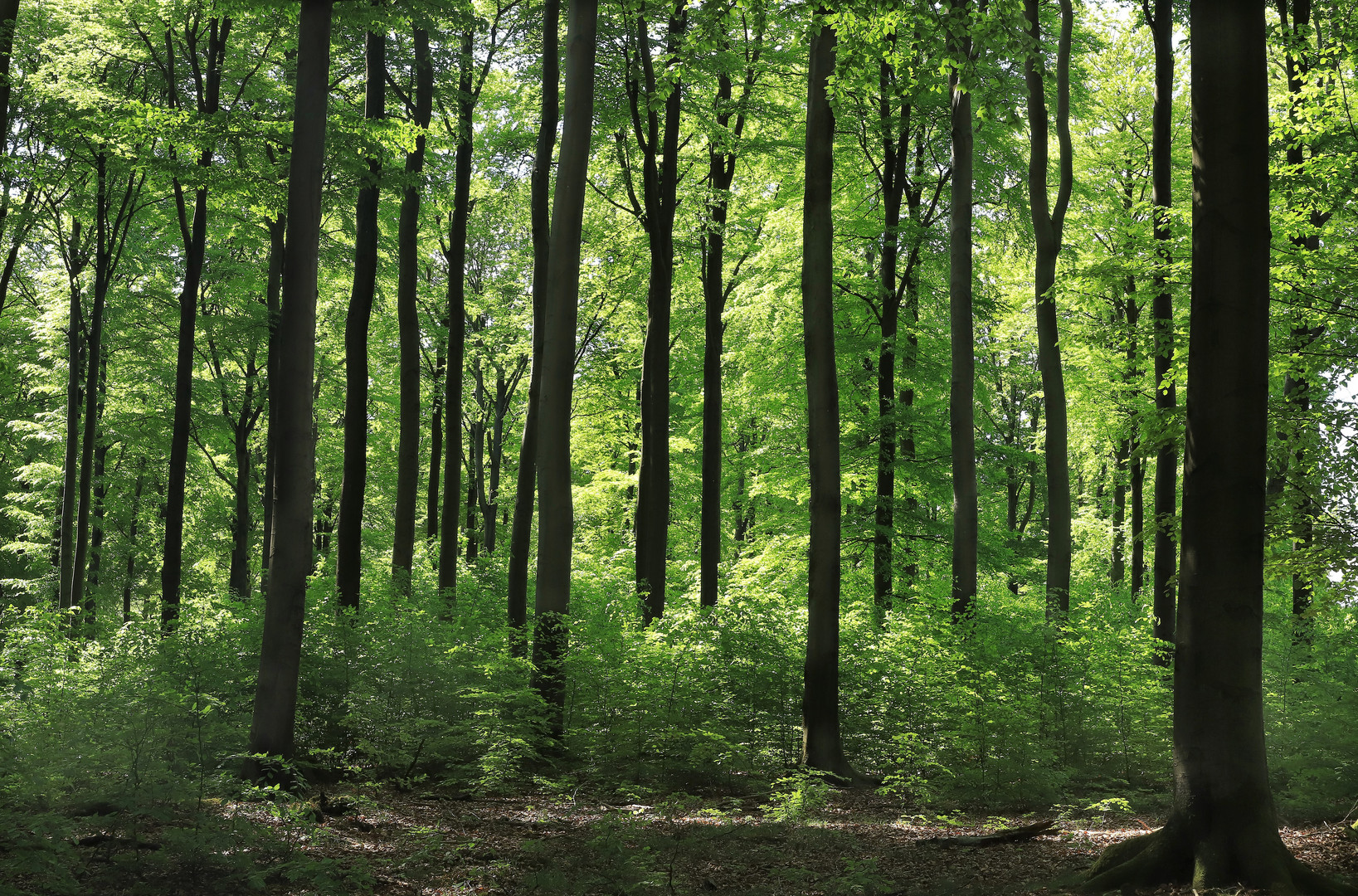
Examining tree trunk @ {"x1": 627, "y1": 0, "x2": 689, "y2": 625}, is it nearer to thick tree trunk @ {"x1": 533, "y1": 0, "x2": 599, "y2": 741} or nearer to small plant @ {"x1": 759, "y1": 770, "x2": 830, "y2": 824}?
thick tree trunk @ {"x1": 533, "y1": 0, "x2": 599, "y2": 741}

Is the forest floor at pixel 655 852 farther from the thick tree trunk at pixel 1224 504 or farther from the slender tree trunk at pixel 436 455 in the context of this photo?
the slender tree trunk at pixel 436 455

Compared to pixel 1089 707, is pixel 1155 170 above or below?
above

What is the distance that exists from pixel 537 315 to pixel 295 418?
601 centimetres

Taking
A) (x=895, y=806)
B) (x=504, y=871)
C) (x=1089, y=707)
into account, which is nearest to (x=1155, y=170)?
(x=1089, y=707)

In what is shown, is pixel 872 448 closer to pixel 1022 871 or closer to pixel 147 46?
pixel 1022 871

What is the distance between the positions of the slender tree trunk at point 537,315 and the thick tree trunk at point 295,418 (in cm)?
391

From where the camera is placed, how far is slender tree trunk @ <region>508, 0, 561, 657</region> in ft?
40.2

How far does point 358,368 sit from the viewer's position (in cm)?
1301

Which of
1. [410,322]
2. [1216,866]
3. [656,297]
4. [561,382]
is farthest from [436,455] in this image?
[1216,866]

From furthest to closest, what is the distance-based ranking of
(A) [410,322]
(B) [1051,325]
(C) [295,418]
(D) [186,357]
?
(D) [186,357]
(A) [410,322]
(B) [1051,325]
(C) [295,418]

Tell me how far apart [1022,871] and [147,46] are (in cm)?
1973

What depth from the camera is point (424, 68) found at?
16078mm

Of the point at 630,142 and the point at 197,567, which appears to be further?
the point at 197,567

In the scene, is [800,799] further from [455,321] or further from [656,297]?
[455,321]
